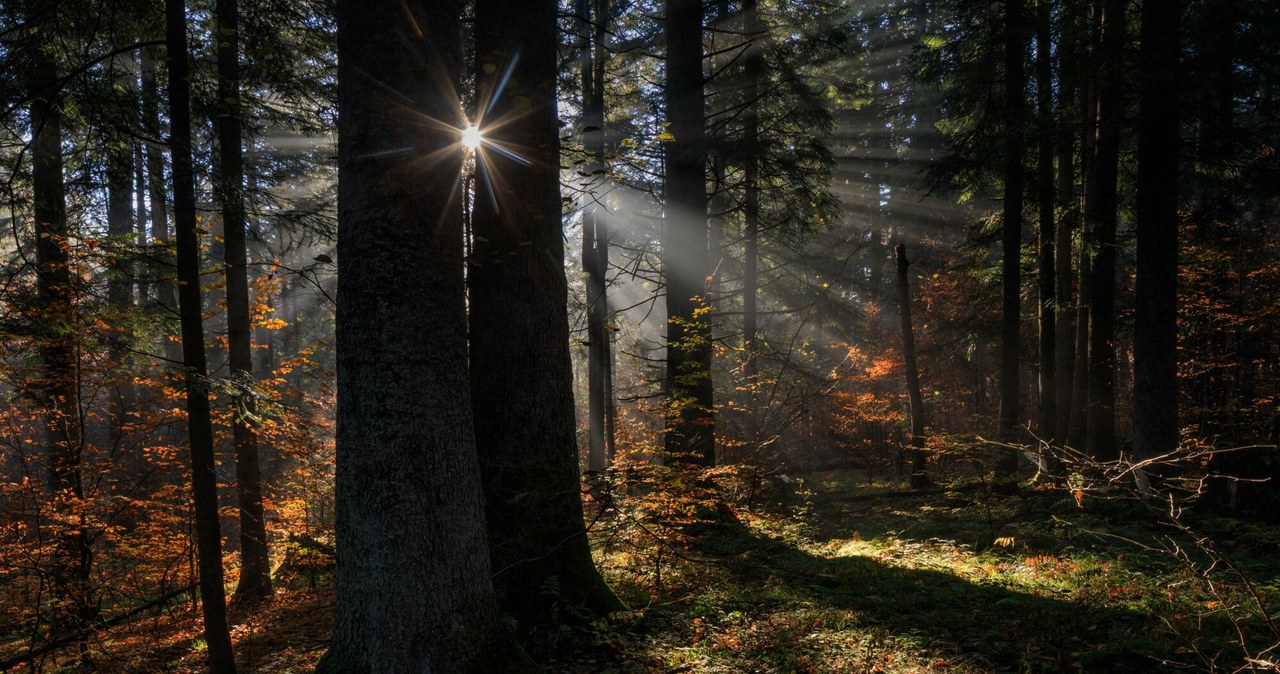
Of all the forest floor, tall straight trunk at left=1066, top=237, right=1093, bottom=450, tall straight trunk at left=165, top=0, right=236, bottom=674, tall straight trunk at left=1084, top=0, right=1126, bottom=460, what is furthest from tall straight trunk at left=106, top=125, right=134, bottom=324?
tall straight trunk at left=1066, top=237, right=1093, bottom=450

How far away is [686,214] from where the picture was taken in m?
9.50

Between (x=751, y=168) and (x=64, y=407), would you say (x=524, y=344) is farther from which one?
(x=64, y=407)

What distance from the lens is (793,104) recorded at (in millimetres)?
13430

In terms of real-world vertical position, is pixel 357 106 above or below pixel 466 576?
above

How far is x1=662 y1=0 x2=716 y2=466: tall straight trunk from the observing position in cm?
903

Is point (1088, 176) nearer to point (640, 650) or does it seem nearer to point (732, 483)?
point (732, 483)

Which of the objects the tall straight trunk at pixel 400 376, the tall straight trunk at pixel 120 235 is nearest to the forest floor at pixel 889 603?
the tall straight trunk at pixel 400 376

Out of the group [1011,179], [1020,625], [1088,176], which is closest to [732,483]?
[1020,625]

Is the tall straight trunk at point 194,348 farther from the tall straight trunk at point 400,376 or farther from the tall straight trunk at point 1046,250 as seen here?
the tall straight trunk at point 1046,250

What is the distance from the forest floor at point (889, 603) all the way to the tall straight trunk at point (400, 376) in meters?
1.32

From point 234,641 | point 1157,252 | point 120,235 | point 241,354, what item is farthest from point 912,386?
point 120,235

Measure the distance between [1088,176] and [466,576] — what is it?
15203 millimetres

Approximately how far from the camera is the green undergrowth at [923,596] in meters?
4.46

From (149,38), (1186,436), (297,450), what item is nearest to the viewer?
(149,38)
